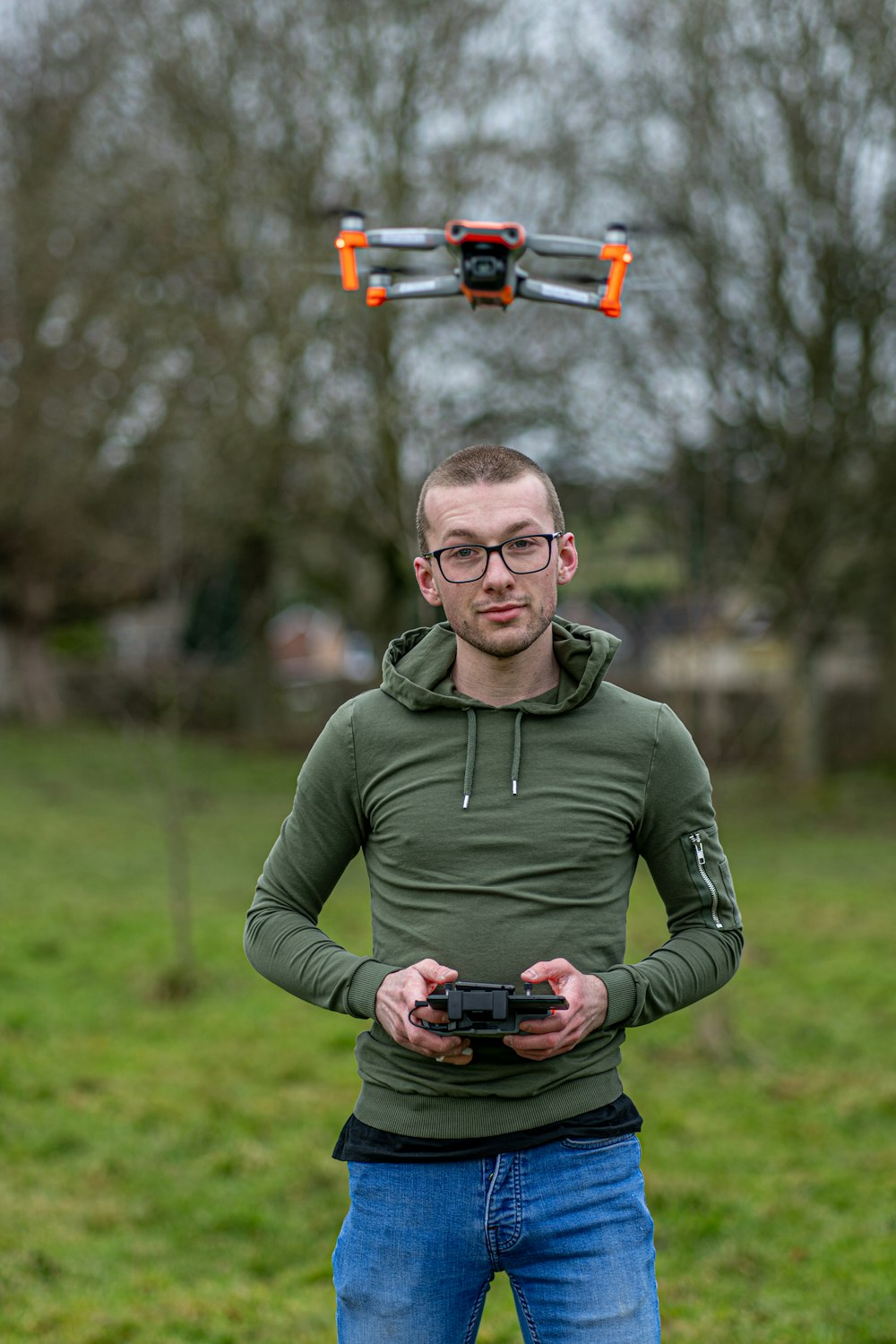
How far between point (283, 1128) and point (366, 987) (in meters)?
4.82

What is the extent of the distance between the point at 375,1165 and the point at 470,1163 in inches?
6.7

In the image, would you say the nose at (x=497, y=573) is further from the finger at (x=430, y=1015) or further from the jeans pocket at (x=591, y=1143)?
the jeans pocket at (x=591, y=1143)

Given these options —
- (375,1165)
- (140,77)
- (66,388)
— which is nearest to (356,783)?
(375,1165)

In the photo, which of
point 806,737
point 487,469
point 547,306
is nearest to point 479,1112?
point 487,469

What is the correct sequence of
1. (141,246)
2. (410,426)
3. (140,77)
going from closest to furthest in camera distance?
1. (410,426)
2. (140,77)
3. (141,246)

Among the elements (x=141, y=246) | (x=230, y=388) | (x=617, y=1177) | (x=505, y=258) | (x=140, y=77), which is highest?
(x=140, y=77)

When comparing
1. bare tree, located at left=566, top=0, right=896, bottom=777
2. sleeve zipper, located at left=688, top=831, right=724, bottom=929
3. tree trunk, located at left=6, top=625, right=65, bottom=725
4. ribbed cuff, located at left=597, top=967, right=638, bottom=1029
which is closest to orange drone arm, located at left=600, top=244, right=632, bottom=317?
sleeve zipper, located at left=688, top=831, right=724, bottom=929

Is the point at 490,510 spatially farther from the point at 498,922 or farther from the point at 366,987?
the point at 366,987

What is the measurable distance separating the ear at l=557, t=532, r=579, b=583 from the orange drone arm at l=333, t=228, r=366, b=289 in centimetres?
79

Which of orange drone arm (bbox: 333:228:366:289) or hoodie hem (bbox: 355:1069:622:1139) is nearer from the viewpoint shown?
hoodie hem (bbox: 355:1069:622:1139)

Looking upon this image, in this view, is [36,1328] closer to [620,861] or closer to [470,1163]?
[470,1163]

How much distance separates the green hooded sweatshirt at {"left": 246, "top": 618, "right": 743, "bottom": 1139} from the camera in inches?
88.3

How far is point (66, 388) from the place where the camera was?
71.4 feet

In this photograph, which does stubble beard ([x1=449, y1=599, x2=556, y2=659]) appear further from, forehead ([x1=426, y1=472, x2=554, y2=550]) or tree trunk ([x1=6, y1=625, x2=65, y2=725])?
tree trunk ([x1=6, y1=625, x2=65, y2=725])
